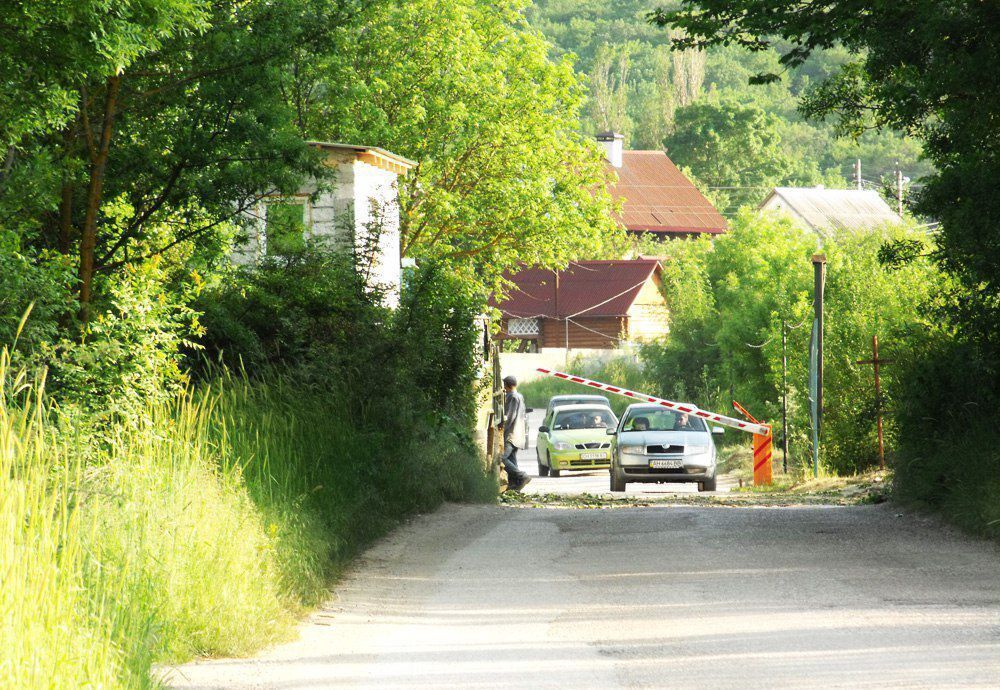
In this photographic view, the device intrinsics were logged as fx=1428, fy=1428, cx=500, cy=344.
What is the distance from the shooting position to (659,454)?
27.9 m

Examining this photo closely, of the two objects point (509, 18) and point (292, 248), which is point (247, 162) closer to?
point (292, 248)

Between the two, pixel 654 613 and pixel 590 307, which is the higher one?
pixel 590 307

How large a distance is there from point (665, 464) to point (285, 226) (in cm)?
1507

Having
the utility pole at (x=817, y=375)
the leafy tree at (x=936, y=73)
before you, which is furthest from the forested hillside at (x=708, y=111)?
the leafy tree at (x=936, y=73)

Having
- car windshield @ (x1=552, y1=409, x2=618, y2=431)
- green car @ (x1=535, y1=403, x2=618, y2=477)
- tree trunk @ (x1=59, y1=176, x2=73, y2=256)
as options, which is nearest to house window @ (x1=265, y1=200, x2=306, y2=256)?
tree trunk @ (x1=59, y1=176, x2=73, y2=256)

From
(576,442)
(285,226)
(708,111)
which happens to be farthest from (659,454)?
(708,111)

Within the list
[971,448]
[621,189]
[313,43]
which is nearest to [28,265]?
[313,43]

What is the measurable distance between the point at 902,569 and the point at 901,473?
5968 millimetres

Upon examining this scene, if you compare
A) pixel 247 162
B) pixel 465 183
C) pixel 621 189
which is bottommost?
pixel 247 162

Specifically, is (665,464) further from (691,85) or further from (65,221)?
(691,85)

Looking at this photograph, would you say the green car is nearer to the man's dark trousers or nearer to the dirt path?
the man's dark trousers

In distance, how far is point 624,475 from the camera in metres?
28.1

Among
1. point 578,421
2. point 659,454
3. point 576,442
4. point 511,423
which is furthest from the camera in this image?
point 578,421

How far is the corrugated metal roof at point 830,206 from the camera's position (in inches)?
3688
